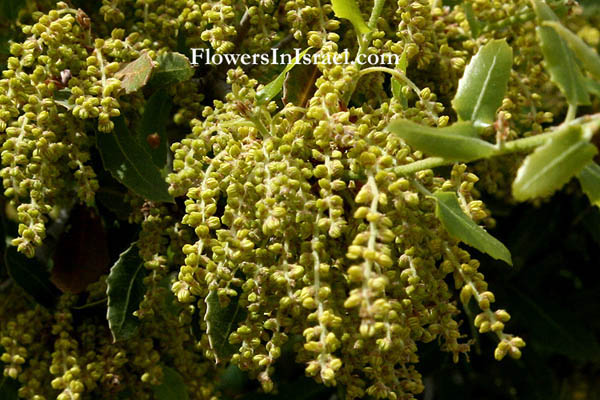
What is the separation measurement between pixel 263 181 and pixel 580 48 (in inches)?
23.1

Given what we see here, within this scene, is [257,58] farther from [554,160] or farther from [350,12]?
[554,160]

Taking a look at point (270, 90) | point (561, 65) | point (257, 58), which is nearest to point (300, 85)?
point (270, 90)

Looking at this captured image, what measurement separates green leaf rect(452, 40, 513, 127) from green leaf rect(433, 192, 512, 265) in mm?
148

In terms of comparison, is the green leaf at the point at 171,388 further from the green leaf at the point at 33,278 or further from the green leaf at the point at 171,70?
the green leaf at the point at 171,70

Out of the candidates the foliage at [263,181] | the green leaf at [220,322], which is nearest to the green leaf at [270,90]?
the foliage at [263,181]

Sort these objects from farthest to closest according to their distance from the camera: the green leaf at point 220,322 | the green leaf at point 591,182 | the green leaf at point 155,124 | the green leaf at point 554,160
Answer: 1. the green leaf at point 155,124
2. the green leaf at point 220,322
3. the green leaf at point 591,182
4. the green leaf at point 554,160

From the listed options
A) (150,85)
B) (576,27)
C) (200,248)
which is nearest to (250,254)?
(200,248)

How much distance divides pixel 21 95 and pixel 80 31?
0.21 m

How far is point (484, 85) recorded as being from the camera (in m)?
1.50

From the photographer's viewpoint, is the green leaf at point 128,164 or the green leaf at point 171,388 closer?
the green leaf at point 128,164

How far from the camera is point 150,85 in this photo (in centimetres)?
187

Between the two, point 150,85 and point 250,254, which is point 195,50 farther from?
point 250,254

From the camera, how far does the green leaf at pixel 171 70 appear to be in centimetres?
184

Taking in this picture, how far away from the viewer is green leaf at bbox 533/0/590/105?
1344 millimetres
